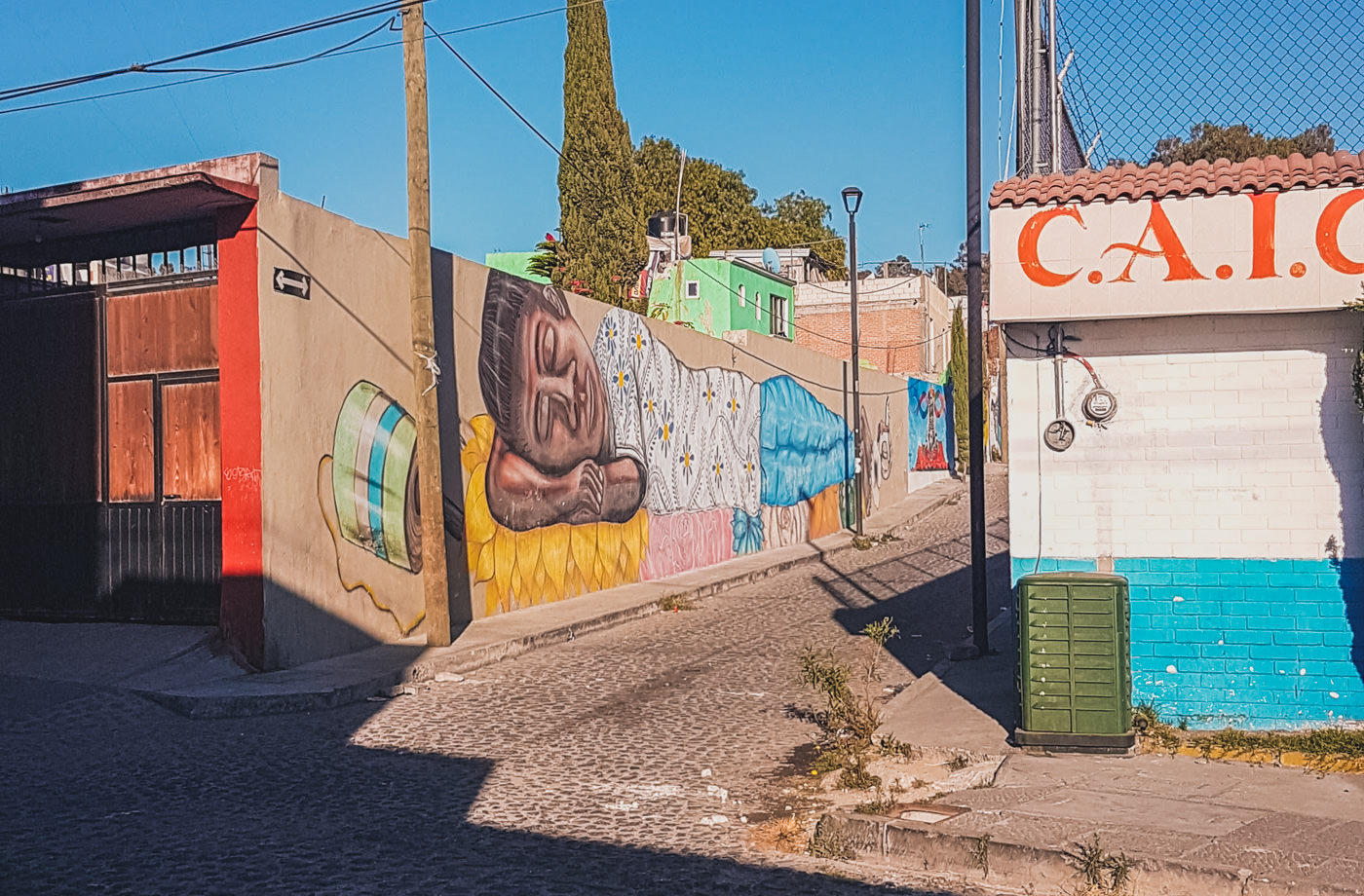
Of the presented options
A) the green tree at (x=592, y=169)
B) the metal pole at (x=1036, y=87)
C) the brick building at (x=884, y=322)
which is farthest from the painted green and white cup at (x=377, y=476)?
the brick building at (x=884, y=322)

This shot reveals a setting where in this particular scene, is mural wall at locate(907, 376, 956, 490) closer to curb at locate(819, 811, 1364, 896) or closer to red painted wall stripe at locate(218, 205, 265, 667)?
red painted wall stripe at locate(218, 205, 265, 667)

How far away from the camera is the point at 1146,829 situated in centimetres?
607

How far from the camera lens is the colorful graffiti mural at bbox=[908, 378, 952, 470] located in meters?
43.0

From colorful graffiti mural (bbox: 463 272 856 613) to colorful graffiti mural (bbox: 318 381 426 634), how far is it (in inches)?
52.0

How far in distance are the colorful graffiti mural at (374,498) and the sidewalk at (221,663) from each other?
657mm

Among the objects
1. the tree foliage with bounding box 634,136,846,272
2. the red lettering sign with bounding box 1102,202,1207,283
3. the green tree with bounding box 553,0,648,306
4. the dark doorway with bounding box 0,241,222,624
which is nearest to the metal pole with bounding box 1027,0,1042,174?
the red lettering sign with bounding box 1102,202,1207,283

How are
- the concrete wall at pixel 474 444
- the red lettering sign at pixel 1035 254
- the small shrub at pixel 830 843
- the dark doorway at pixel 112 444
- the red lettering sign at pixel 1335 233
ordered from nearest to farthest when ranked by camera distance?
the small shrub at pixel 830 843, the red lettering sign at pixel 1335 233, the red lettering sign at pixel 1035 254, the concrete wall at pixel 474 444, the dark doorway at pixel 112 444

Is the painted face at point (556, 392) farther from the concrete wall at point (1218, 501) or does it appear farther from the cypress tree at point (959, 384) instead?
the cypress tree at point (959, 384)

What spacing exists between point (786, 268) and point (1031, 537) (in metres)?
48.0

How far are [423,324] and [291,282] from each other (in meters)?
1.30

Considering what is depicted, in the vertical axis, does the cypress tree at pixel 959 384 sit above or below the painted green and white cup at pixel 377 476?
above

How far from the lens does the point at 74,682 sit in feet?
33.2

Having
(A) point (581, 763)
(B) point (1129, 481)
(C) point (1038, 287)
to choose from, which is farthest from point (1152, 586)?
(A) point (581, 763)

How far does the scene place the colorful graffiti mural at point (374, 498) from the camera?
1196 cm
